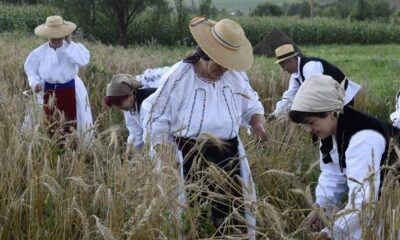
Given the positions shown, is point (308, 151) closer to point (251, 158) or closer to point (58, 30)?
point (251, 158)

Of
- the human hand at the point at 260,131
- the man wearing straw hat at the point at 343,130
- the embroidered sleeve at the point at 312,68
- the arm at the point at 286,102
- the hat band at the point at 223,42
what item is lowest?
the arm at the point at 286,102

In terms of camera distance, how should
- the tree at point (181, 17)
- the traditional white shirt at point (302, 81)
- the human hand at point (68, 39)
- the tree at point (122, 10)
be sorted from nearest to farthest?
the traditional white shirt at point (302, 81) → the human hand at point (68, 39) → the tree at point (122, 10) → the tree at point (181, 17)

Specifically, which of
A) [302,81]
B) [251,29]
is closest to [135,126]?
[302,81]

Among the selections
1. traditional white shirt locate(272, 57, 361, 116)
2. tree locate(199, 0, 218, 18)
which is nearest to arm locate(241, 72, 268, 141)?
traditional white shirt locate(272, 57, 361, 116)

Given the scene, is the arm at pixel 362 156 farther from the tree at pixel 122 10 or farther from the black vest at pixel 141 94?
the tree at pixel 122 10

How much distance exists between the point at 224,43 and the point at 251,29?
19.1 metres

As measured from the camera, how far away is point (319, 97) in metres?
2.28

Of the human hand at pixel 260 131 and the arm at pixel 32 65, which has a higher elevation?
the human hand at pixel 260 131

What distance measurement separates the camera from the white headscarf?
229 centimetres

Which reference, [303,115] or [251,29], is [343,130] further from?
[251,29]

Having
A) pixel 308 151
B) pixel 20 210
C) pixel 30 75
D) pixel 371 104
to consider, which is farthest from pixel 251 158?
pixel 371 104

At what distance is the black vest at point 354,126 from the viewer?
90.4 inches

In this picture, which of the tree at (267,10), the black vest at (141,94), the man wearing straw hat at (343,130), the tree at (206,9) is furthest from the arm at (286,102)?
the tree at (267,10)

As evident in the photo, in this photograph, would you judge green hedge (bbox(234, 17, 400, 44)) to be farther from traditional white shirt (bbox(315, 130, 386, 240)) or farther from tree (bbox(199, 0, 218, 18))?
traditional white shirt (bbox(315, 130, 386, 240))
